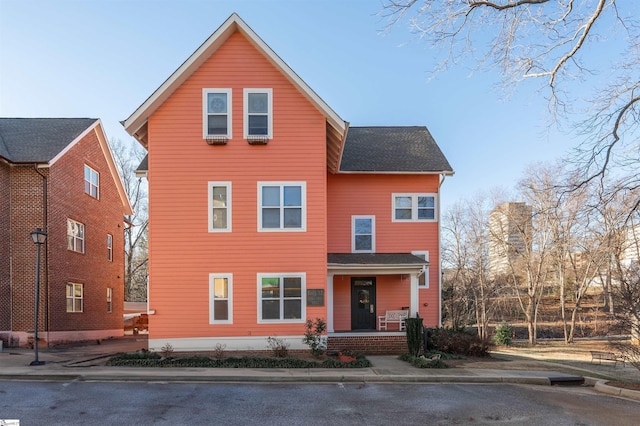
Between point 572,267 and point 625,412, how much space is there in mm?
24048

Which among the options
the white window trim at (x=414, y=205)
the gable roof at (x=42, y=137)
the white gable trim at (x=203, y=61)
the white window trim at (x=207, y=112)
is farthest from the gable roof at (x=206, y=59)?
the gable roof at (x=42, y=137)

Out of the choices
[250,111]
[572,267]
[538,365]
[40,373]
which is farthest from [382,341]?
[572,267]

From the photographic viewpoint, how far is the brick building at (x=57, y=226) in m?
16.6

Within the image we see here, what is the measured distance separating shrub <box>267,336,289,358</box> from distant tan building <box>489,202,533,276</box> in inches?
740

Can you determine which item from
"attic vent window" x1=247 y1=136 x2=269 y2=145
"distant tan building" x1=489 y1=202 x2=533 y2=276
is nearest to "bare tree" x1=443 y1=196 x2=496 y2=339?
"distant tan building" x1=489 y1=202 x2=533 y2=276

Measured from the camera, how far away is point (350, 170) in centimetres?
1772

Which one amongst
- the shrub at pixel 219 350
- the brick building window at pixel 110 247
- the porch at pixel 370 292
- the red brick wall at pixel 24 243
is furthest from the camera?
the brick building window at pixel 110 247

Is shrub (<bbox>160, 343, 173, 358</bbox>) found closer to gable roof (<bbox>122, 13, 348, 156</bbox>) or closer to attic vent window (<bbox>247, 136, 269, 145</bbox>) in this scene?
attic vent window (<bbox>247, 136, 269, 145</bbox>)

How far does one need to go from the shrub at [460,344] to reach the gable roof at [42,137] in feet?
53.3

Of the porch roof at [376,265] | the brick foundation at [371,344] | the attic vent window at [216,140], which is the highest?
the attic vent window at [216,140]

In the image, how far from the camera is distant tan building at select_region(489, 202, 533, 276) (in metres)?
27.2

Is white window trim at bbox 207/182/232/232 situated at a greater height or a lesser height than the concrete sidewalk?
greater

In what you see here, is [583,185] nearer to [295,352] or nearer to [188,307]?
[295,352]

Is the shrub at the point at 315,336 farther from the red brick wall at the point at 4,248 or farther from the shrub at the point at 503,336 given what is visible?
the shrub at the point at 503,336
